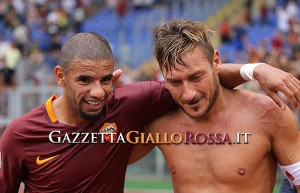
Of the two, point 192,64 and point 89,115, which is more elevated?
point 192,64

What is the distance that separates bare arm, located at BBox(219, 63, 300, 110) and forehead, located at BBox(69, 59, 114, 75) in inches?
31.2

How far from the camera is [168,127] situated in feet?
14.7

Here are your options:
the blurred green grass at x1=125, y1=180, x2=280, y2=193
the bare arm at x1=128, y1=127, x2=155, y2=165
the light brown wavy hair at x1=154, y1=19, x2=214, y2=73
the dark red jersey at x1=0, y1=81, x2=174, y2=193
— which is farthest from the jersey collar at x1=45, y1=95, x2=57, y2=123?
the blurred green grass at x1=125, y1=180, x2=280, y2=193

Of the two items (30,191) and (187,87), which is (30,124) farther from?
(187,87)

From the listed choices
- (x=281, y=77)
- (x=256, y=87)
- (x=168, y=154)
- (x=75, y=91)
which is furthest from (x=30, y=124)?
(x=256, y=87)

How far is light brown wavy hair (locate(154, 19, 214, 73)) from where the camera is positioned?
412 centimetres

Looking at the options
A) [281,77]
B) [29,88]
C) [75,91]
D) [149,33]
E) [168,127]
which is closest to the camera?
[281,77]

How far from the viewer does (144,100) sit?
4.45m

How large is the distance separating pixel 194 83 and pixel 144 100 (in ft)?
1.74

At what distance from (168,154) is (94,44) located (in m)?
0.95

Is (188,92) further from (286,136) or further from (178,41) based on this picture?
(286,136)

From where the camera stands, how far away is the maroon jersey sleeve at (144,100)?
4.44 meters

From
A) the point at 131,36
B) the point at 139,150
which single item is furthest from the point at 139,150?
the point at 131,36

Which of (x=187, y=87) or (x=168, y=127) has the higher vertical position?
(x=187, y=87)
